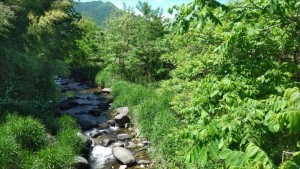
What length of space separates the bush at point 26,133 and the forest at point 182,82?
0.11ft

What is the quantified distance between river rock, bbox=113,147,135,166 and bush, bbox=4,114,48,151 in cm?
265

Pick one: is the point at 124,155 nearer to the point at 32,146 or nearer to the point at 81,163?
the point at 81,163

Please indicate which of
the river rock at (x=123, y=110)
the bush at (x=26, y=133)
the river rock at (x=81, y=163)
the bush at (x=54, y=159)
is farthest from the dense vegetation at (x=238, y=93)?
the bush at (x=26, y=133)

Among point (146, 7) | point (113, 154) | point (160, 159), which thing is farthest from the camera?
point (146, 7)

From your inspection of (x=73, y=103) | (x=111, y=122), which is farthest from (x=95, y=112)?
(x=73, y=103)

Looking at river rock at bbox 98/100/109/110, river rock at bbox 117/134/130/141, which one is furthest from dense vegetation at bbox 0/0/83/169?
river rock at bbox 98/100/109/110

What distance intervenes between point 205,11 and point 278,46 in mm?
2935

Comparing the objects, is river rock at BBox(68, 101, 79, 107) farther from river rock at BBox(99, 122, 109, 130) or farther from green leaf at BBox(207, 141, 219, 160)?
green leaf at BBox(207, 141, 219, 160)

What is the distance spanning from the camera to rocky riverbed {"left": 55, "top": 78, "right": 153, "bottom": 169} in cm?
1073

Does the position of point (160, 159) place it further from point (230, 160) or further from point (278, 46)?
point (230, 160)

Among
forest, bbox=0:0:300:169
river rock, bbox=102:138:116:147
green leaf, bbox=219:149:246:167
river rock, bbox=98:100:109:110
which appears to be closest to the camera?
green leaf, bbox=219:149:246:167

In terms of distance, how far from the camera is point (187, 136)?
9.88ft

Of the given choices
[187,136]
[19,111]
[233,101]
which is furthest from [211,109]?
[19,111]

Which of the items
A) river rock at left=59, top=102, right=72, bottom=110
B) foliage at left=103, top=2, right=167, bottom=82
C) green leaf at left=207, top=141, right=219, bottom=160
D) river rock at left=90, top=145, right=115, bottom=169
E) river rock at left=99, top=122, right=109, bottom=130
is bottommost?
river rock at left=90, top=145, right=115, bottom=169
